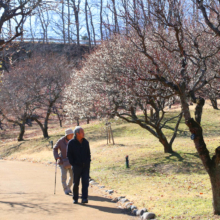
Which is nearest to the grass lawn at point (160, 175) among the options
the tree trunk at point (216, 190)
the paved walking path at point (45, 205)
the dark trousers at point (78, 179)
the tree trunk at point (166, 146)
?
the tree trunk at point (216, 190)

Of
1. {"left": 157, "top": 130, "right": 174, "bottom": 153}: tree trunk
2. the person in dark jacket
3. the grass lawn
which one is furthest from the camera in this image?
{"left": 157, "top": 130, "right": 174, "bottom": 153}: tree trunk

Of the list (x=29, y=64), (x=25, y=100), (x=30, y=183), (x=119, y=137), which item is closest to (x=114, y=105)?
(x=30, y=183)

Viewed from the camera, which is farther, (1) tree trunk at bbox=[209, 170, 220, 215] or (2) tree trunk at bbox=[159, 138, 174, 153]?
(2) tree trunk at bbox=[159, 138, 174, 153]

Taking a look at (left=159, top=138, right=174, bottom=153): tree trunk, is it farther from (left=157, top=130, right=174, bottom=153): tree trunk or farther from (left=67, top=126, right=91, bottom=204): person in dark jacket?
(left=67, top=126, right=91, bottom=204): person in dark jacket

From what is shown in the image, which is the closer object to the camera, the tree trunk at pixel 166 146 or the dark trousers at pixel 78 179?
the dark trousers at pixel 78 179

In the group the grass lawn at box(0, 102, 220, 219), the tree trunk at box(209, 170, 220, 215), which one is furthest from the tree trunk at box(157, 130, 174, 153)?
the tree trunk at box(209, 170, 220, 215)

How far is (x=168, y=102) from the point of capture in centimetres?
1536

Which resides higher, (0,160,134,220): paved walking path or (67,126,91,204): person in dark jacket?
(67,126,91,204): person in dark jacket

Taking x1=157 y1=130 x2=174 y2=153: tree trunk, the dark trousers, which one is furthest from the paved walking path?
x1=157 y1=130 x2=174 y2=153: tree trunk

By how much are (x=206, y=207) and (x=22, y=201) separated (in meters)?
4.42

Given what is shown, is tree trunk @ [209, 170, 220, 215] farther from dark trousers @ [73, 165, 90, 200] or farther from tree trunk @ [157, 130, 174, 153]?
tree trunk @ [157, 130, 174, 153]

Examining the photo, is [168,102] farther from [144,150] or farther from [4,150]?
[4,150]

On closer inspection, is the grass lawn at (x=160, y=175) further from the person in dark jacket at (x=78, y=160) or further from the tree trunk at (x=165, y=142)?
the person in dark jacket at (x=78, y=160)

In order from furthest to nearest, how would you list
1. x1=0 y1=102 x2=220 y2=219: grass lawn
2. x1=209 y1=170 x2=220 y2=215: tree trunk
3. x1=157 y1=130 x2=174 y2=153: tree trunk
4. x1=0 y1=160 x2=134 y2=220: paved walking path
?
x1=157 y1=130 x2=174 y2=153: tree trunk
x1=0 y1=102 x2=220 y2=219: grass lawn
x1=0 y1=160 x2=134 y2=220: paved walking path
x1=209 y1=170 x2=220 y2=215: tree trunk
